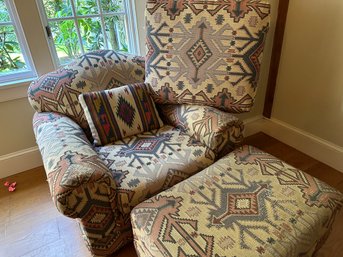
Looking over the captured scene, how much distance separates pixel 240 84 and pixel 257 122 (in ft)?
3.27

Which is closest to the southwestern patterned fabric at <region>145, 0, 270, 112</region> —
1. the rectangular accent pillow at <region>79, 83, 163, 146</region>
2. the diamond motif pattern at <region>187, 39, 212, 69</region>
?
the diamond motif pattern at <region>187, 39, 212, 69</region>

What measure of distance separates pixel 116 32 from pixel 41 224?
1434 millimetres

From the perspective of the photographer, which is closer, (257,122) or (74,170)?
(74,170)

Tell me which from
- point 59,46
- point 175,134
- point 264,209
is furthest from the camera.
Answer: point 59,46

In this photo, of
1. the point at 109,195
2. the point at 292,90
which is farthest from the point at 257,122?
the point at 109,195

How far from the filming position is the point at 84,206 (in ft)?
3.25

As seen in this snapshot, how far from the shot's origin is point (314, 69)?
1755 millimetres

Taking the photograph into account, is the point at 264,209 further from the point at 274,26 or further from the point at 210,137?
the point at 274,26

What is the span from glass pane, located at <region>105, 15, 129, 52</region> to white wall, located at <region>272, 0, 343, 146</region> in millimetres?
1244

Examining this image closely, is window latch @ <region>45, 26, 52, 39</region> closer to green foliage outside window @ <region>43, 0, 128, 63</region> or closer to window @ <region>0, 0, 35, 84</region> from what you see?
green foliage outside window @ <region>43, 0, 128, 63</region>

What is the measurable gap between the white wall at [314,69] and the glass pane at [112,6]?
1.24 m

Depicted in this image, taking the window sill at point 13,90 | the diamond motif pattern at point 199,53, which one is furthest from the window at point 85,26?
the diamond motif pattern at point 199,53

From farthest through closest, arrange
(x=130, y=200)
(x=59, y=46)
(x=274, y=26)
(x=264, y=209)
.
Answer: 1. (x=274, y=26)
2. (x=59, y=46)
3. (x=130, y=200)
4. (x=264, y=209)

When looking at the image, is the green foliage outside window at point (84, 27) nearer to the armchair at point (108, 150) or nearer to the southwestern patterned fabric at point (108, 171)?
the armchair at point (108, 150)
